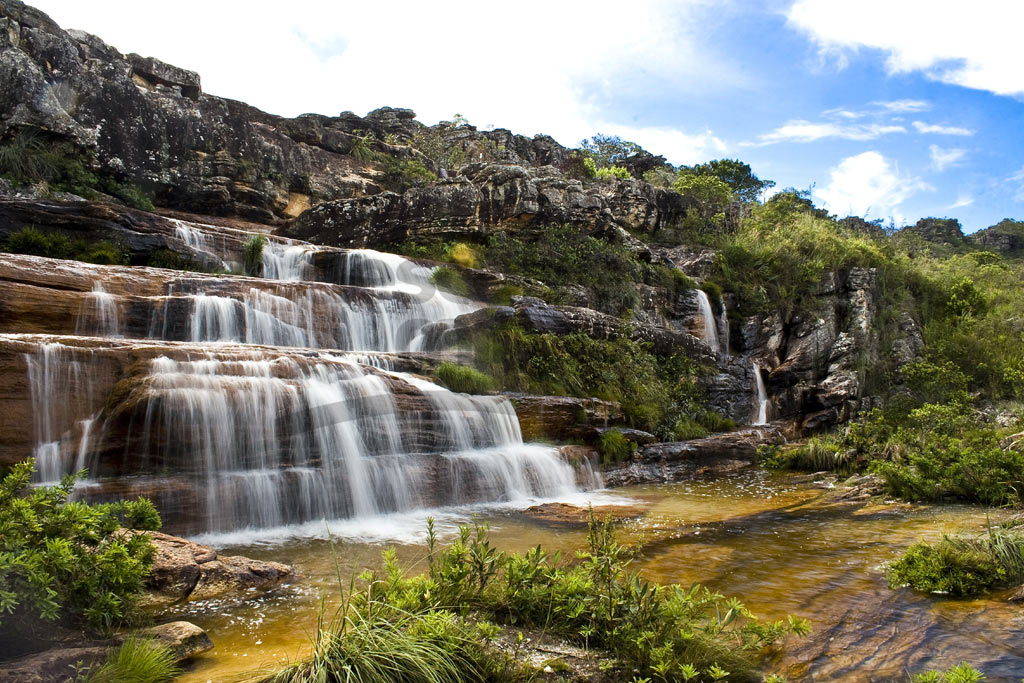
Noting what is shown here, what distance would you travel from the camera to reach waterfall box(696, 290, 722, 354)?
65.1 ft

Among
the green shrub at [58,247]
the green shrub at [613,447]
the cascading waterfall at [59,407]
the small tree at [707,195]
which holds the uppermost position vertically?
the small tree at [707,195]

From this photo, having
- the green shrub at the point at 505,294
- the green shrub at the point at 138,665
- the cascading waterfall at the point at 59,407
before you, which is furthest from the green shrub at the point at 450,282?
the green shrub at the point at 138,665

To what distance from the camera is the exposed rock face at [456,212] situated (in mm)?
18344

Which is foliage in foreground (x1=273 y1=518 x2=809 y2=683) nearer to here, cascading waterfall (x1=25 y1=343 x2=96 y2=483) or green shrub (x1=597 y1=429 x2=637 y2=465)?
cascading waterfall (x1=25 y1=343 x2=96 y2=483)

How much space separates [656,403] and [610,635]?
1079 centimetres

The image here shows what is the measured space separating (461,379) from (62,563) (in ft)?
25.3

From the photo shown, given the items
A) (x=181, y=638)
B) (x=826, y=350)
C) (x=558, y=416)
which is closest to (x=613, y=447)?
(x=558, y=416)

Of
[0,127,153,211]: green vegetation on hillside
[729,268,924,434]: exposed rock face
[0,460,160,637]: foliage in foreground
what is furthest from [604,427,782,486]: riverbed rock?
[0,127,153,211]: green vegetation on hillside

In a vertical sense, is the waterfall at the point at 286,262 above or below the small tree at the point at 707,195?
below

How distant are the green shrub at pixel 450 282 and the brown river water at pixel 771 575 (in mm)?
7987

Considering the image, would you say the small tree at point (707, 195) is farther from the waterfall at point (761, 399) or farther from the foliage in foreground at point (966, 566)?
the foliage in foreground at point (966, 566)

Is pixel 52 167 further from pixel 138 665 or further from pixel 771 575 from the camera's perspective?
pixel 771 575

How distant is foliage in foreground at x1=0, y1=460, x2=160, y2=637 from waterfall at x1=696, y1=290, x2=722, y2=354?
1845 cm

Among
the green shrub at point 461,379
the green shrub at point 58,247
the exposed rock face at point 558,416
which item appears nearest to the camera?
the green shrub at point 461,379
